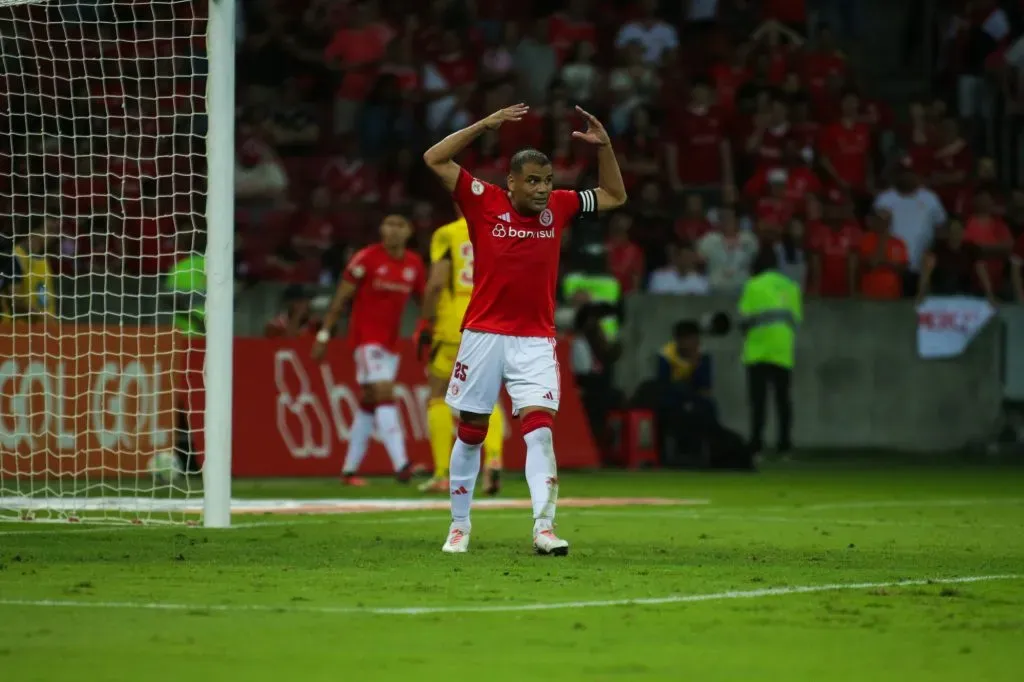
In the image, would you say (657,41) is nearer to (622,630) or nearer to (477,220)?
(477,220)

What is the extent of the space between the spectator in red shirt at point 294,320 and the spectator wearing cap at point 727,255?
212 inches

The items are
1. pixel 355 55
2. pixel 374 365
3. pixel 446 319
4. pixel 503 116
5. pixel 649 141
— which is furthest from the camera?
pixel 649 141

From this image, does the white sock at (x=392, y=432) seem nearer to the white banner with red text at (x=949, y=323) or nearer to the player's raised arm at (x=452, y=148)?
the player's raised arm at (x=452, y=148)

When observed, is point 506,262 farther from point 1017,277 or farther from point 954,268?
point 1017,277

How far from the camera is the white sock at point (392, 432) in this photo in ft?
57.4

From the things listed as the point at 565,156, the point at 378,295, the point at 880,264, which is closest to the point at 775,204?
the point at 880,264

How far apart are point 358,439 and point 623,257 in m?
6.36

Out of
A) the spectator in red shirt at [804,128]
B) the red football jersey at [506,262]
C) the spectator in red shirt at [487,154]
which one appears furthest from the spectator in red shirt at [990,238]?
the red football jersey at [506,262]

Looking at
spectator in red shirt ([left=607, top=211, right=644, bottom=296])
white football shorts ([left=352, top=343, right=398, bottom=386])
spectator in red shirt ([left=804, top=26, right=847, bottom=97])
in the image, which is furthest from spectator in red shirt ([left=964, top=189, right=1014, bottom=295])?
white football shorts ([left=352, top=343, right=398, bottom=386])

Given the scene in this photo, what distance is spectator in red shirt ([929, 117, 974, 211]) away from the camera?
25.5 metres

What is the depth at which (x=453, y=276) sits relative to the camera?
617 inches

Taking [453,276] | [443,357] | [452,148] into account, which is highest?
[452,148]

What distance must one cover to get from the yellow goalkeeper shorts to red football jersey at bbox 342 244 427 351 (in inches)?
60.2

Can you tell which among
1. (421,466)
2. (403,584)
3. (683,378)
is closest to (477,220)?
(403,584)
